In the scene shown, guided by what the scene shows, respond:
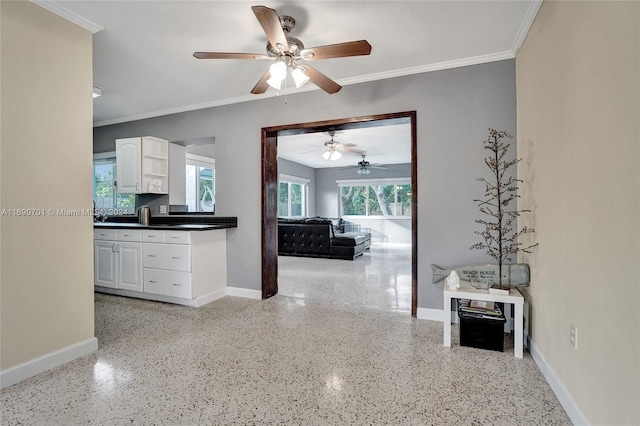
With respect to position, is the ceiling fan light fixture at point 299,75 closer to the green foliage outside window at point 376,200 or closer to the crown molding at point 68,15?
the crown molding at point 68,15

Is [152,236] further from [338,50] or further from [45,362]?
[338,50]

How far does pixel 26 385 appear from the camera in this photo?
1.91 m

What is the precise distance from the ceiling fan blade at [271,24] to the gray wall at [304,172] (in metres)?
6.80

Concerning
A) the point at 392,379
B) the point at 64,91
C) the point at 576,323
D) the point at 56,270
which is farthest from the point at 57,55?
the point at 576,323

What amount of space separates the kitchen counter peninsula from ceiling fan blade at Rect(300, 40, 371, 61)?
7.10 feet

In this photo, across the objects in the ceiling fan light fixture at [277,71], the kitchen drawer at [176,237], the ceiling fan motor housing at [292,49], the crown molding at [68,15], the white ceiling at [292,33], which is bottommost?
the kitchen drawer at [176,237]

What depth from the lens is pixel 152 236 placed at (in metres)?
3.53

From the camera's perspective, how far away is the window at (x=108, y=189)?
496 centimetres

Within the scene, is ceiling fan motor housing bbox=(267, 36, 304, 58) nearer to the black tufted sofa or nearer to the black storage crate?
the black storage crate

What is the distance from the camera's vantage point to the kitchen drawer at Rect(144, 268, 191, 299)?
3396 mm

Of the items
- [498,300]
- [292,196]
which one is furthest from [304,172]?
[498,300]

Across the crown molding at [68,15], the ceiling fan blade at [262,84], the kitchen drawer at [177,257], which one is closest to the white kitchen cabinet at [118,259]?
the kitchen drawer at [177,257]

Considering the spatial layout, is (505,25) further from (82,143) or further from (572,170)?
(82,143)

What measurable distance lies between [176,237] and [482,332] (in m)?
3.02
